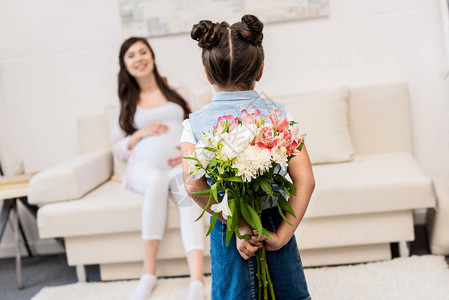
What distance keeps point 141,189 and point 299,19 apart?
4.65 ft

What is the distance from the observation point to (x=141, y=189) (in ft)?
9.01

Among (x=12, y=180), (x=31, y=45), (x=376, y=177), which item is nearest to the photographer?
(x=376, y=177)

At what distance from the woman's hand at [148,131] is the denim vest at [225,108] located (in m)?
1.50

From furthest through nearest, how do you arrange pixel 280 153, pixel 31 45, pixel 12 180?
1. pixel 31 45
2. pixel 12 180
3. pixel 280 153

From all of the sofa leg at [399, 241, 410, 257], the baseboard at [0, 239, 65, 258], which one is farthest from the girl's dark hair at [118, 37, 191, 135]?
the sofa leg at [399, 241, 410, 257]

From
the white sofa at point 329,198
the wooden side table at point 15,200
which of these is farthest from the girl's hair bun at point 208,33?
the wooden side table at point 15,200

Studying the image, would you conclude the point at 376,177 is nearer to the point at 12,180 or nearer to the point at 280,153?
the point at 280,153

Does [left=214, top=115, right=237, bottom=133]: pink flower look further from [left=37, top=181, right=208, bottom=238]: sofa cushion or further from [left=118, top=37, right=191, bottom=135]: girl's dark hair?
[left=118, top=37, right=191, bottom=135]: girl's dark hair

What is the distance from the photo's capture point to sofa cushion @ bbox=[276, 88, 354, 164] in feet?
9.83

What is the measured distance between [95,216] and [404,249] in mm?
1522

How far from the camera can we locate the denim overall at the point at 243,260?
1.44 m

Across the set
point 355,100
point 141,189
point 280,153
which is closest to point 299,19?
point 355,100

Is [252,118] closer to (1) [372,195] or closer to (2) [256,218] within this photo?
(2) [256,218]

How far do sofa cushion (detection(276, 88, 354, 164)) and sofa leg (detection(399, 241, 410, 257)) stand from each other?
1.88 ft
